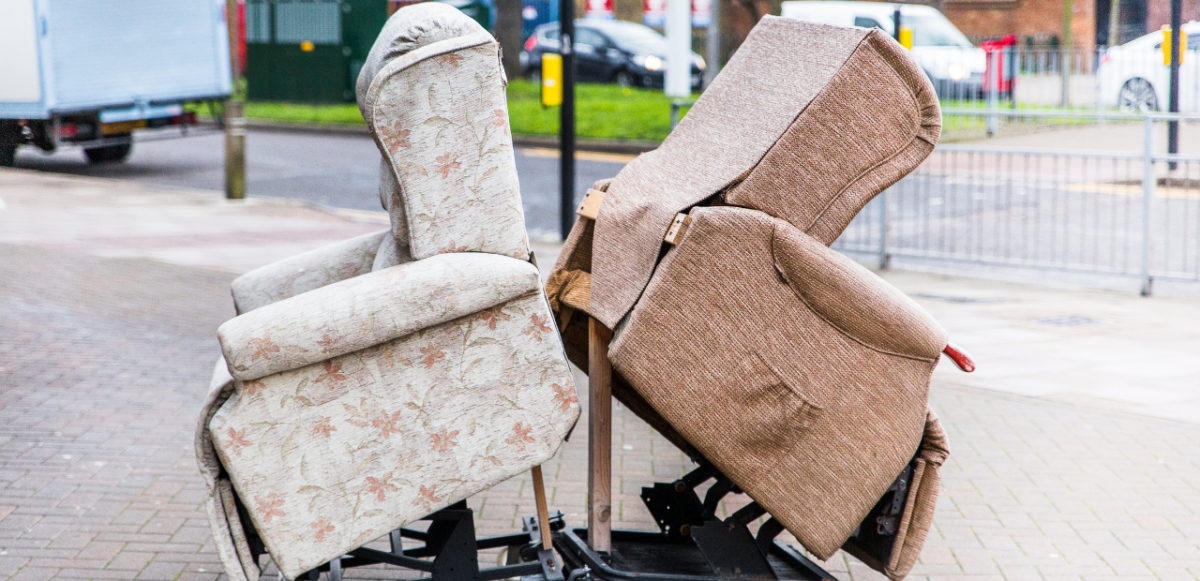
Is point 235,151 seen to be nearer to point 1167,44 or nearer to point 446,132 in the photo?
point 1167,44

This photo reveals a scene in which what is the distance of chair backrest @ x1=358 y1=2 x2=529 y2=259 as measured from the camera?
2.88 metres

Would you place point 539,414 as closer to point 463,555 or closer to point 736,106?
point 463,555

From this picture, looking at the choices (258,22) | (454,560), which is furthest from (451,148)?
(258,22)

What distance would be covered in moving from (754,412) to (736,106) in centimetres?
81

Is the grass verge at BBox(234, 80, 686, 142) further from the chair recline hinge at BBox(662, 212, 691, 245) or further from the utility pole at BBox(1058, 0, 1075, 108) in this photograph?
the chair recline hinge at BBox(662, 212, 691, 245)

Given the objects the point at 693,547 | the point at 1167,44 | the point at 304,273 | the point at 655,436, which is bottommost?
the point at 655,436

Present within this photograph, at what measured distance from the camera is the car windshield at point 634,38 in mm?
22719

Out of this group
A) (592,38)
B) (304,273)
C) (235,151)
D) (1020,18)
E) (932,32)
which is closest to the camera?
(304,273)

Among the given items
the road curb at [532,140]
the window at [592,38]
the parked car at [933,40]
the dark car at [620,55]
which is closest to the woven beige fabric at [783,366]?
the parked car at [933,40]

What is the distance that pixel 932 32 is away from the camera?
18312mm

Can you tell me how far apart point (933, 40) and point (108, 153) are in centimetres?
1208

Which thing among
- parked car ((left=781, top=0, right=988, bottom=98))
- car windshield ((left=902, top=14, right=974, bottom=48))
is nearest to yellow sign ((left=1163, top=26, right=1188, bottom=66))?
parked car ((left=781, top=0, right=988, bottom=98))

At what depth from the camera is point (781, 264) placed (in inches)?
111

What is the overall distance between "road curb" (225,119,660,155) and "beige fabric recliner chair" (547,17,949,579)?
427 inches
